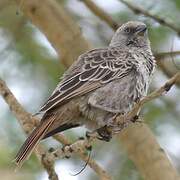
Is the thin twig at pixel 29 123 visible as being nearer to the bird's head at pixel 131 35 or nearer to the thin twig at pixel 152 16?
the thin twig at pixel 152 16

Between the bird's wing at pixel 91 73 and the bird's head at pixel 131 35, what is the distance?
0.40m

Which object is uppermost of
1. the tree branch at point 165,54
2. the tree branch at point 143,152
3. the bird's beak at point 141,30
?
the tree branch at point 165,54

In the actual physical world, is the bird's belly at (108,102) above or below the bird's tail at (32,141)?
below

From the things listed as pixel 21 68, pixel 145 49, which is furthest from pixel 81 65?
pixel 21 68

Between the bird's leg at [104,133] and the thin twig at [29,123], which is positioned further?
the bird's leg at [104,133]

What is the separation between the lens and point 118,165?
6.62m

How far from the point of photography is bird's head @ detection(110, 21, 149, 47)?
6535 mm

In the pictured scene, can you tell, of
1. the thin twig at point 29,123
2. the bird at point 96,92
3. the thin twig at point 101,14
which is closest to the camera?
the thin twig at point 29,123

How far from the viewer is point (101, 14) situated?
21.4 feet

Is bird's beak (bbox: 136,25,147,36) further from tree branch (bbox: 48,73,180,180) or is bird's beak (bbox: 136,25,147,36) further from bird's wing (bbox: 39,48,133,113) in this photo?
tree branch (bbox: 48,73,180,180)

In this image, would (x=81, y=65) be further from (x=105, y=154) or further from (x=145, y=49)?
(x=105, y=154)

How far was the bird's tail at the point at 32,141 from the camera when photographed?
4.92m

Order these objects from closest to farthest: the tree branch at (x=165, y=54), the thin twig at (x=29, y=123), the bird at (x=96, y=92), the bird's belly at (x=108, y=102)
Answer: the thin twig at (x=29, y=123), the tree branch at (x=165, y=54), the bird at (x=96, y=92), the bird's belly at (x=108, y=102)

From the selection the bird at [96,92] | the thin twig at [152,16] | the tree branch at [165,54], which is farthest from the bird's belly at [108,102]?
the thin twig at [152,16]
